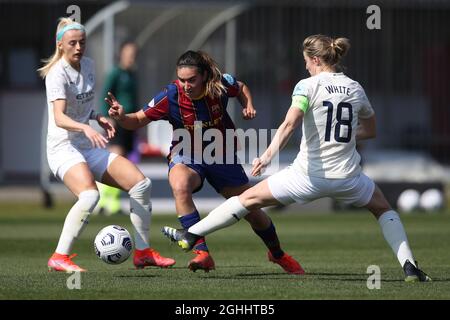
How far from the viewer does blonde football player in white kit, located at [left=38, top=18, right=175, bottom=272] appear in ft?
32.3

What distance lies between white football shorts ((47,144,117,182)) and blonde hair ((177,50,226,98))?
3.68 feet

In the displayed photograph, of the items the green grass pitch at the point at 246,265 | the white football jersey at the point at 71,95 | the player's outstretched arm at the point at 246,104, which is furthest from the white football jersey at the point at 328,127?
the white football jersey at the point at 71,95

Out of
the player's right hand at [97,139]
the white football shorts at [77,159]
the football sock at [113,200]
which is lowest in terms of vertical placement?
the football sock at [113,200]

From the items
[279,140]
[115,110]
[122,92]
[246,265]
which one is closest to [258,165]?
[279,140]

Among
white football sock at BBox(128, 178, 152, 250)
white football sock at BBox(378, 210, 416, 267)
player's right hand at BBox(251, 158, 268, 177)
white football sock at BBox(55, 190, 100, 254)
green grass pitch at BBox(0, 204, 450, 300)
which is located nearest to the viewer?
green grass pitch at BBox(0, 204, 450, 300)

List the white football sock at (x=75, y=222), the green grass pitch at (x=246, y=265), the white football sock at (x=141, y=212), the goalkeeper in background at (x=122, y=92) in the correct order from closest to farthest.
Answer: the green grass pitch at (x=246, y=265)
the white football sock at (x=75, y=222)
the white football sock at (x=141, y=212)
the goalkeeper in background at (x=122, y=92)

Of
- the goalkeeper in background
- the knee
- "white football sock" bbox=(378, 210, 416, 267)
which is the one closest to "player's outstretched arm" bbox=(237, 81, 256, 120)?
the knee

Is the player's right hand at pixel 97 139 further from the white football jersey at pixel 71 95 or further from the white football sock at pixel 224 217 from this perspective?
the white football sock at pixel 224 217

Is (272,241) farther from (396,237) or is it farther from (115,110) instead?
(115,110)

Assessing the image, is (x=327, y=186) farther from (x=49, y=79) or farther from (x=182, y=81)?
(x=49, y=79)

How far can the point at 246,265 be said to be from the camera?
36.0 feet

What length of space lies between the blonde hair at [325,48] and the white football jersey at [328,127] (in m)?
0.14

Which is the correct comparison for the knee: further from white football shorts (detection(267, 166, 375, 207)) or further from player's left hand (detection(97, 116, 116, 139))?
white football shorts (detection(267, 166, 375, 207))

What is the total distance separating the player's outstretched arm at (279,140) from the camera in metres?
8.41
